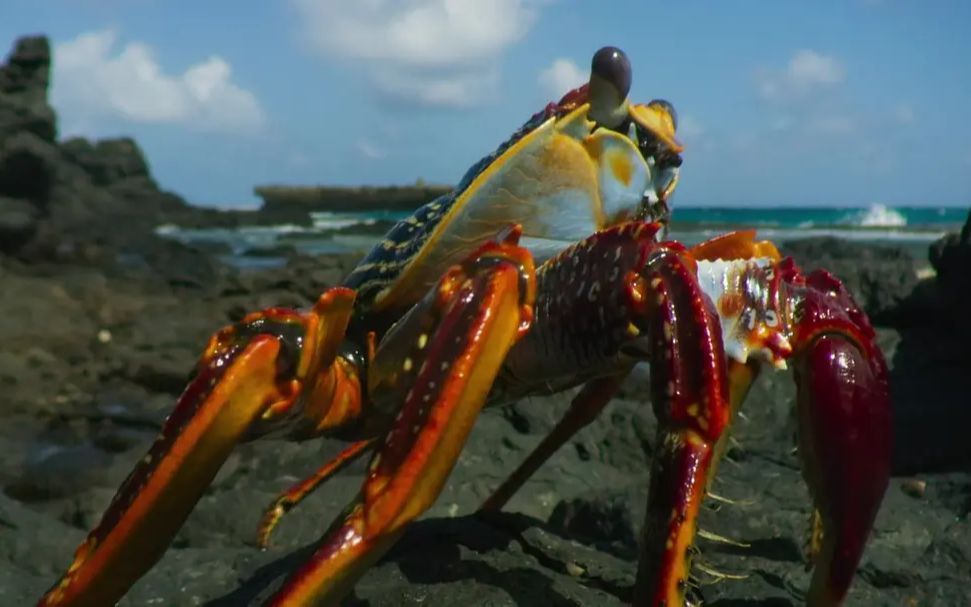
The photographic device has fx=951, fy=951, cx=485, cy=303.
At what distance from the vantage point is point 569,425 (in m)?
3.16

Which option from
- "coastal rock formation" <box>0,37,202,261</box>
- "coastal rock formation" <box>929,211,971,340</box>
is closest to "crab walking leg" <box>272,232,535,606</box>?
"coastal rock formation" <box>929,211,971,340</box>

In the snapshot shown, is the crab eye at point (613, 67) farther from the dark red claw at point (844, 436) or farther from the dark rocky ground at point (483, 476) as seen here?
the dark rocky ground at point (483, 476)

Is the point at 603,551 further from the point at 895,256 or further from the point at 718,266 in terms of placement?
the point at 895,256

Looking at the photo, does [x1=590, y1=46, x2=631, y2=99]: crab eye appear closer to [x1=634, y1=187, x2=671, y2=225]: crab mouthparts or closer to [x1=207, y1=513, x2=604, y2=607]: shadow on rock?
[x1=634, y1=187, x2=671, y2=225]: crab mouthparts

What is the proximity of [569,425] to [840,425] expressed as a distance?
1.39 m

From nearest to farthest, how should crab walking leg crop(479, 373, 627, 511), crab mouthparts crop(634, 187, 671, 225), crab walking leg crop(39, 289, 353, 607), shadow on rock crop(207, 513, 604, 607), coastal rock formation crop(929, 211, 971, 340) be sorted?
crab walking leg crop(39, 289, 353, 607) → shadow on rock crop(207, 513, 604, 607) → crab mouthparts crop(634, 187, 671, 225) → crab walking leg crop(479, 373, 627, 511) → coastal rock formation crop(929, 211, 971, 340)

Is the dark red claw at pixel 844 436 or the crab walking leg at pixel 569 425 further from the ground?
the dark red claw at pixel 844 436

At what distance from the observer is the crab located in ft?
5.37

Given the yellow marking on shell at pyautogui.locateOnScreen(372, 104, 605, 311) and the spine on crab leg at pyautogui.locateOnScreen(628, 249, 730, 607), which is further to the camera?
the yellow marking on shell at pyautogui.locateOnScreen(372, 104, 605, 311)

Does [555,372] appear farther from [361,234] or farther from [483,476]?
[361,234]

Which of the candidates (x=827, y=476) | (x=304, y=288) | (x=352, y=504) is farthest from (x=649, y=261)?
(x=304, y=288)

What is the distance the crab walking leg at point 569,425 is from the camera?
311 centimetres

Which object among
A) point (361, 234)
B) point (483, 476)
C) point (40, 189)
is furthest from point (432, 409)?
point (361, 234)

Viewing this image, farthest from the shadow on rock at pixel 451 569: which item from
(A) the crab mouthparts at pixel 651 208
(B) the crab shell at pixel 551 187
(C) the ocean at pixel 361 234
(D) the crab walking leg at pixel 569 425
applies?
(C) the ocean at pixel 361 234
